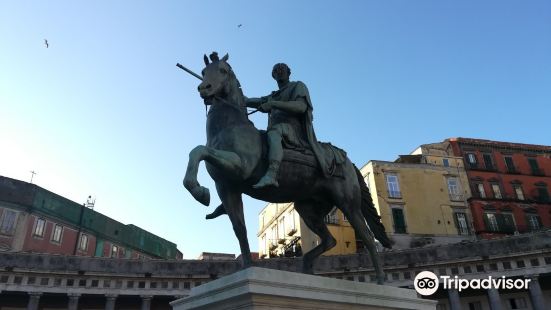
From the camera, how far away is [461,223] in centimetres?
5041

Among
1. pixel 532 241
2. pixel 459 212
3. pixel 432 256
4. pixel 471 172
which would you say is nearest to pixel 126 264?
pixel 432 256

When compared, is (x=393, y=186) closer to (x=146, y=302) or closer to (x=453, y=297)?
(x=453, y=297)

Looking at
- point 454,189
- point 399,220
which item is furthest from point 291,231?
point 454,189

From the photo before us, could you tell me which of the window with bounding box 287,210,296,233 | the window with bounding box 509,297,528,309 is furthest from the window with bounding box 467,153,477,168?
the window with bounding box 509,297,528,309

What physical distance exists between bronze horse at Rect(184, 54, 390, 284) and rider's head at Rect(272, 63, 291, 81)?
1.09 metres

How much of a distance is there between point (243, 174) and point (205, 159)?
2.06 ft

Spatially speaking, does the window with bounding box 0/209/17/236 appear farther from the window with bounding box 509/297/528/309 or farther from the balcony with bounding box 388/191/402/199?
the window with bounding box 509/297/528/309

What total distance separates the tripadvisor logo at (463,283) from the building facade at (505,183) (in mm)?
18368

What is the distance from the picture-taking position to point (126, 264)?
32281mm

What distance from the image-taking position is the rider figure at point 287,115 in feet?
24.1

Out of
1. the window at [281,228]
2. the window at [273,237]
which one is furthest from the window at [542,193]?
the window at [273,237]

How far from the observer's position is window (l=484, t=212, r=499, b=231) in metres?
50.4

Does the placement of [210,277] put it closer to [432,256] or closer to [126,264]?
[126,264]

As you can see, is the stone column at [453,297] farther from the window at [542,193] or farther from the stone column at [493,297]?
the window at [542,193]
